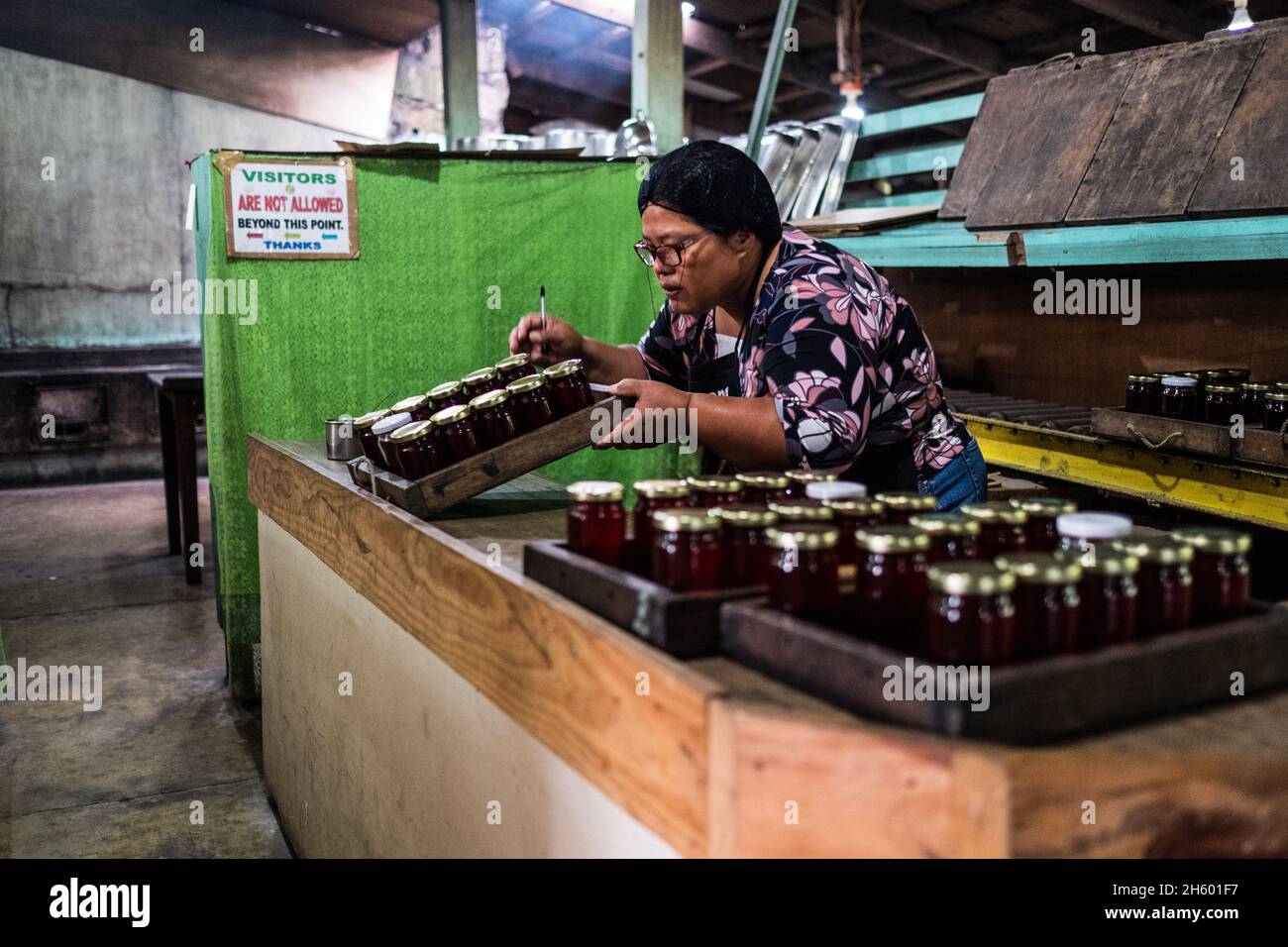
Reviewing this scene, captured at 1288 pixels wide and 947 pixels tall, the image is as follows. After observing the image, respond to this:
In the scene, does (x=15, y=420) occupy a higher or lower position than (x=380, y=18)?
lower

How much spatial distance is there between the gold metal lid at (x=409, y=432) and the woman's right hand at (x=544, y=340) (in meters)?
0.71

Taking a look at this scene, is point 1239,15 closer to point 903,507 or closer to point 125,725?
point 903,507

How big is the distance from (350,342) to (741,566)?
128 inches

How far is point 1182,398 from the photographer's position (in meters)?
3.51

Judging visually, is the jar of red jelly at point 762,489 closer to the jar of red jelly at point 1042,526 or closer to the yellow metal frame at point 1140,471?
the jar of red jelly at point 1042,526

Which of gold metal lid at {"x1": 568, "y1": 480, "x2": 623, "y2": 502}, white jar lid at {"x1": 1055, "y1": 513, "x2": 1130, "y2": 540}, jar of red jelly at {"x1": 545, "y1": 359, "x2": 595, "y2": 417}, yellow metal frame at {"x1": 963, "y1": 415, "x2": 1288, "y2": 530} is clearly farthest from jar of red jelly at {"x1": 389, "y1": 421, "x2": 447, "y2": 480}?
yellow metal frame at {"x1": 963, "y1": 415, "x2": 1288, "y2": 530}

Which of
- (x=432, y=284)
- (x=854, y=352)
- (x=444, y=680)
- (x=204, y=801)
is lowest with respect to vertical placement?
(x=204, y=801)

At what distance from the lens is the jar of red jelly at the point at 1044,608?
1204mm

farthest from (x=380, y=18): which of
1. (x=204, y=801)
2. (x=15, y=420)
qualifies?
(x=204, y=801)

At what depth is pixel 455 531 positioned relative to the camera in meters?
2.17

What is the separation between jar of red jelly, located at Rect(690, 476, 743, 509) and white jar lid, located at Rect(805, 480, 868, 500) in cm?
12

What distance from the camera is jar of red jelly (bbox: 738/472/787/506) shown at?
1.77m

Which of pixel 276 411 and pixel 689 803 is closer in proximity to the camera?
pixel 689 803

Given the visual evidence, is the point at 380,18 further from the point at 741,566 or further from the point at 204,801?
the point at 741,566
